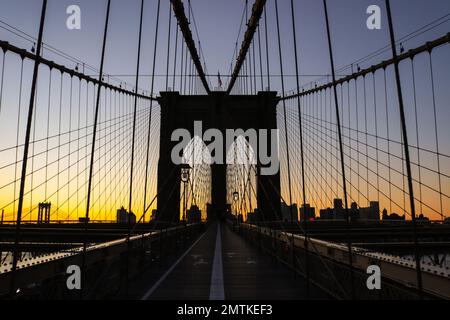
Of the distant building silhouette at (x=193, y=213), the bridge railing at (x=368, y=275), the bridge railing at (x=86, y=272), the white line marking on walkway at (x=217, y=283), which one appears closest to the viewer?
the bridge railing at (x=368, y=275)

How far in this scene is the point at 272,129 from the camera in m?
24.2

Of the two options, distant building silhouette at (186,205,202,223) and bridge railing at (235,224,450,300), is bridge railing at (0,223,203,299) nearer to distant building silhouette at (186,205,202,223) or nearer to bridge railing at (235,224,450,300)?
bridge railing at (235,224,450,300)

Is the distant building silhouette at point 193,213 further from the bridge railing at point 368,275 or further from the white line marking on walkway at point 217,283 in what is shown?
the bridge railing at point 368,275

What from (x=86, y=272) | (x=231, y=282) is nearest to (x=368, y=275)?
(x=231, y=282)

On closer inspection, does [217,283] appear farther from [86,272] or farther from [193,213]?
[193,213]

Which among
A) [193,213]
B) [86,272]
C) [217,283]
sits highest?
[193,213]

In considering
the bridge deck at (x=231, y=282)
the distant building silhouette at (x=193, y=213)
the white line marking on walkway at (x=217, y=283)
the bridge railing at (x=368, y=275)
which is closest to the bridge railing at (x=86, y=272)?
the bridge deck at (x=231, y=282)

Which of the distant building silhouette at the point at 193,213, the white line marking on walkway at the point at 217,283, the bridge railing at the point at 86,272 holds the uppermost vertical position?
the distant building silhouette at the point at 193,213

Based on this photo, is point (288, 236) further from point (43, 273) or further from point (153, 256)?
point (43, 273)

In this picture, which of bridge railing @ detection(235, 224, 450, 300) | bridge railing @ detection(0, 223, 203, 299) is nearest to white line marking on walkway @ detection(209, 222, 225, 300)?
bridge railing @ detection(0, 223, 203, 299)

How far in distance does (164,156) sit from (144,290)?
56.6ft

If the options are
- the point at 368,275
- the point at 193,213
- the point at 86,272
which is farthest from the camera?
the point at 193,213

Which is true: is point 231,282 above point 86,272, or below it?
below
